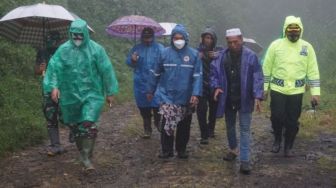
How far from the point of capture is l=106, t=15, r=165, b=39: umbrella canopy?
9961 mm

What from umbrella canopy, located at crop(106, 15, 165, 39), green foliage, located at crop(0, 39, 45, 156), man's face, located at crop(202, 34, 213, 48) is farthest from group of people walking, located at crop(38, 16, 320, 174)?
umbrella canopy, located at crop(106, 15, 165, 39)

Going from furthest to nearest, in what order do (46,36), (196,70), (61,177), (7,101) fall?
1. (7,101)
2. (46,36)
3. (196,70)
4. (61,177)

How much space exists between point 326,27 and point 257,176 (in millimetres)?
27566

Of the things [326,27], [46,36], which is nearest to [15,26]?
[46,36]

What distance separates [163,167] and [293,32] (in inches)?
112

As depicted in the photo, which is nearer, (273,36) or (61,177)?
(61,177)

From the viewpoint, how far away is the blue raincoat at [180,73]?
7.22 meters

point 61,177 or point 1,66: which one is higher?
point 1,66

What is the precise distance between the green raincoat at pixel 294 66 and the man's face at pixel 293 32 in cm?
5

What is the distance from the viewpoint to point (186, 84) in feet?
23.8

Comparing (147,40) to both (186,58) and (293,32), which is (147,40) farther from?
(293,32)

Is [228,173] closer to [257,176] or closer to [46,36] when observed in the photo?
[257,176]

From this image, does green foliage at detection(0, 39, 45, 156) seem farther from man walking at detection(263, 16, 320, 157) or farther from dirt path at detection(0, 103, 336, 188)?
man walking at detection(263, 16, 320, 157)

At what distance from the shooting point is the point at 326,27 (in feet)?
106
